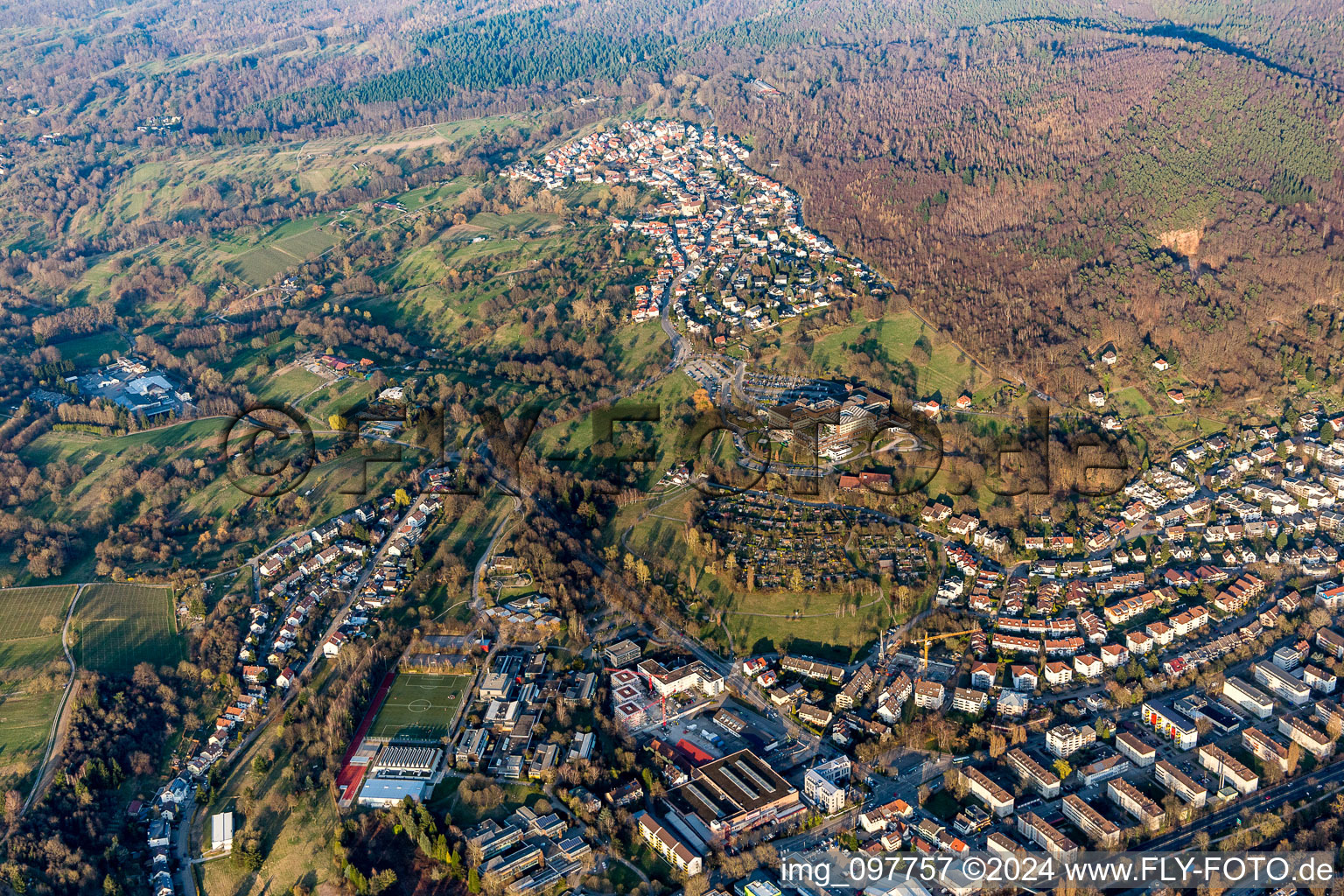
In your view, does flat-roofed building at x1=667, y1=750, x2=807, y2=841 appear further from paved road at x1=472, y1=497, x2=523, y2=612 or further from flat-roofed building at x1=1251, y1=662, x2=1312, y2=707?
flat-roofed building at x1=1251, y1=662, x2=1312, y2=707

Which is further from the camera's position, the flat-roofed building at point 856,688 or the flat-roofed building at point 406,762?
the flat-roofed building at point 856,688

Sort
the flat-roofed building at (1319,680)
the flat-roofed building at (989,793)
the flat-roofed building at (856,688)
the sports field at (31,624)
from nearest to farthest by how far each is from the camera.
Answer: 1. the flat-roofed building at (989,793)
2. the flat-roofed building at (1319,680)
3. the flat-roofed building at (856,688)
4. the sports field at (31,624)

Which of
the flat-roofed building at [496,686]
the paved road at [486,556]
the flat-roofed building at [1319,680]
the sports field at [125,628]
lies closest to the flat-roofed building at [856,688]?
the flat-roofed building at [496,686]

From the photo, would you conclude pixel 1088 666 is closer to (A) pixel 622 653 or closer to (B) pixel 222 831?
(A) pixel 622 653

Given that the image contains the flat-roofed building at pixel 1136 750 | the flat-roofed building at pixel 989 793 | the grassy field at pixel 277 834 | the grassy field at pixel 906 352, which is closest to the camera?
the grassy field at pixel 277 834

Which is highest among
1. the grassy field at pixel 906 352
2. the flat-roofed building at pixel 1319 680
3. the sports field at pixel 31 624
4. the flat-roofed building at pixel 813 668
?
the grassy field at pixel 906 352

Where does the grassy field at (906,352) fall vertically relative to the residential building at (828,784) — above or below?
above

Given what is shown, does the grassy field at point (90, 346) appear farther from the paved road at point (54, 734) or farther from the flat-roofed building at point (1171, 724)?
the flat-roofed building at point (1171, 724)

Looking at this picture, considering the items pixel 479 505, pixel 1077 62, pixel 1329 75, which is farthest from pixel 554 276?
pixel 1329 75

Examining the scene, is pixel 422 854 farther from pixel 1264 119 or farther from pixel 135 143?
pixel 135 143
